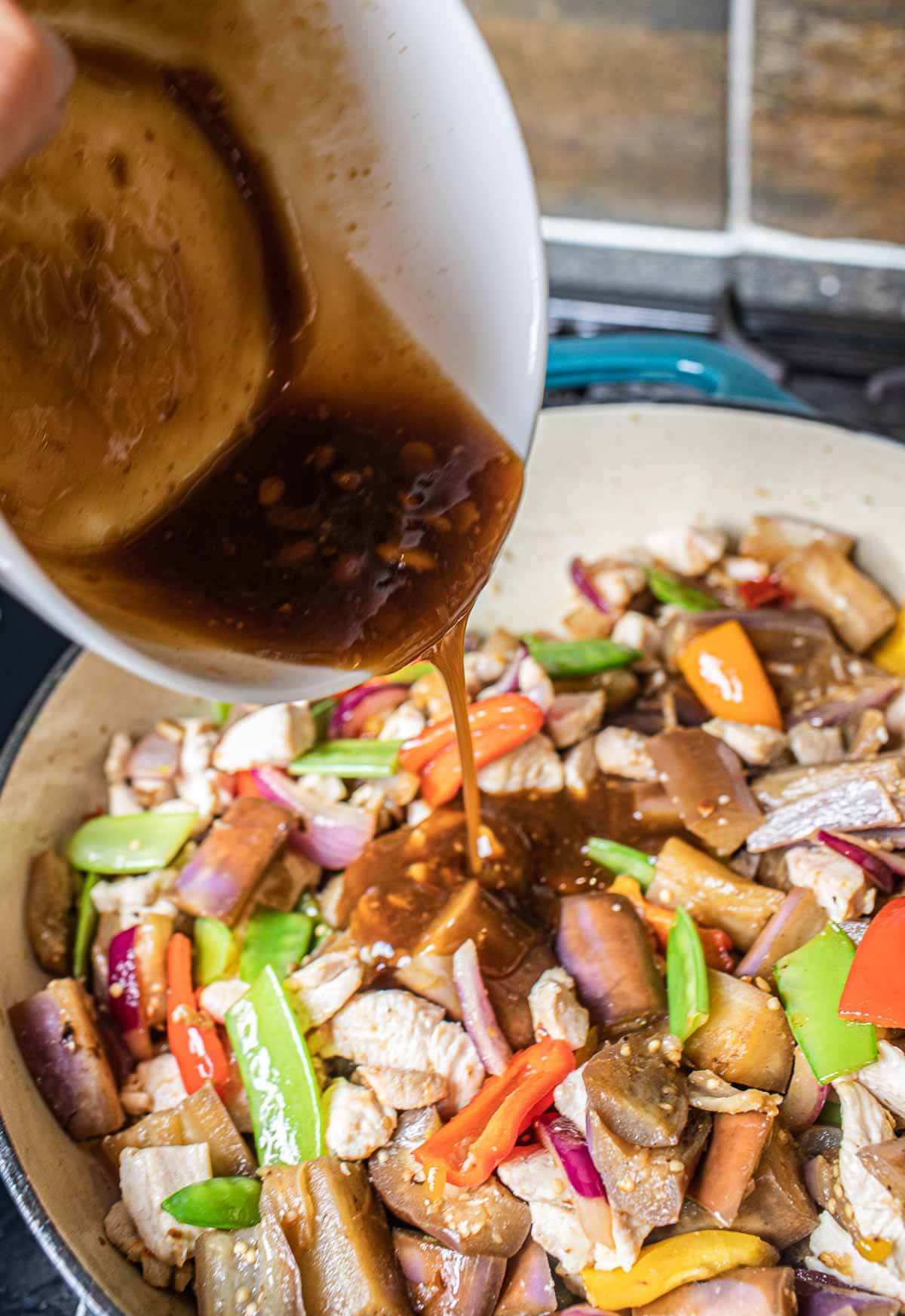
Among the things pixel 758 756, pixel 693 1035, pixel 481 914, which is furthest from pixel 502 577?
pixel 693 1035

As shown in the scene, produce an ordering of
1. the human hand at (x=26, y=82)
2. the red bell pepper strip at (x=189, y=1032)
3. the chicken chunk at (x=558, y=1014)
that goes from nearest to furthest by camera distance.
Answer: the human hand at (x=26, y=82)
the chicken chunk at (x=558, y=1014)
the red bell pepper strip at (x=189, y=1032)

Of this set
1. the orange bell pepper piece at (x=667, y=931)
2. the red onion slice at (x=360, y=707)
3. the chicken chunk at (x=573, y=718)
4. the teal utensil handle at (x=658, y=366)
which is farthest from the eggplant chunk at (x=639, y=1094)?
the teal utensil handle at (x=658, y=366)

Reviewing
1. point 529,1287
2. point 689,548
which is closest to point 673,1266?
point 529,1287

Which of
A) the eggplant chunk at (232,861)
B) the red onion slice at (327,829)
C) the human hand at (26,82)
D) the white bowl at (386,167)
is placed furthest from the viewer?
the red onion slice at (327,829)

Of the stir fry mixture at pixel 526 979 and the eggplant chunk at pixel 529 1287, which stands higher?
the stir fry mixture at pixel 526 979

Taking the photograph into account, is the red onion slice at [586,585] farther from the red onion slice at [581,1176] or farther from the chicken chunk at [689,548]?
the red onion slice at [581,1176]

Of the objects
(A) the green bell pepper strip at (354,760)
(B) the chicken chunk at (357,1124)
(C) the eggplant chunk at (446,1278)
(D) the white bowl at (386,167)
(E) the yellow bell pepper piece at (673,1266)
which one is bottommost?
(C) the eggplant chunk at (446,1278)

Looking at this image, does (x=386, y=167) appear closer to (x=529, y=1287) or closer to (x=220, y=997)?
(x=220, y=997)
